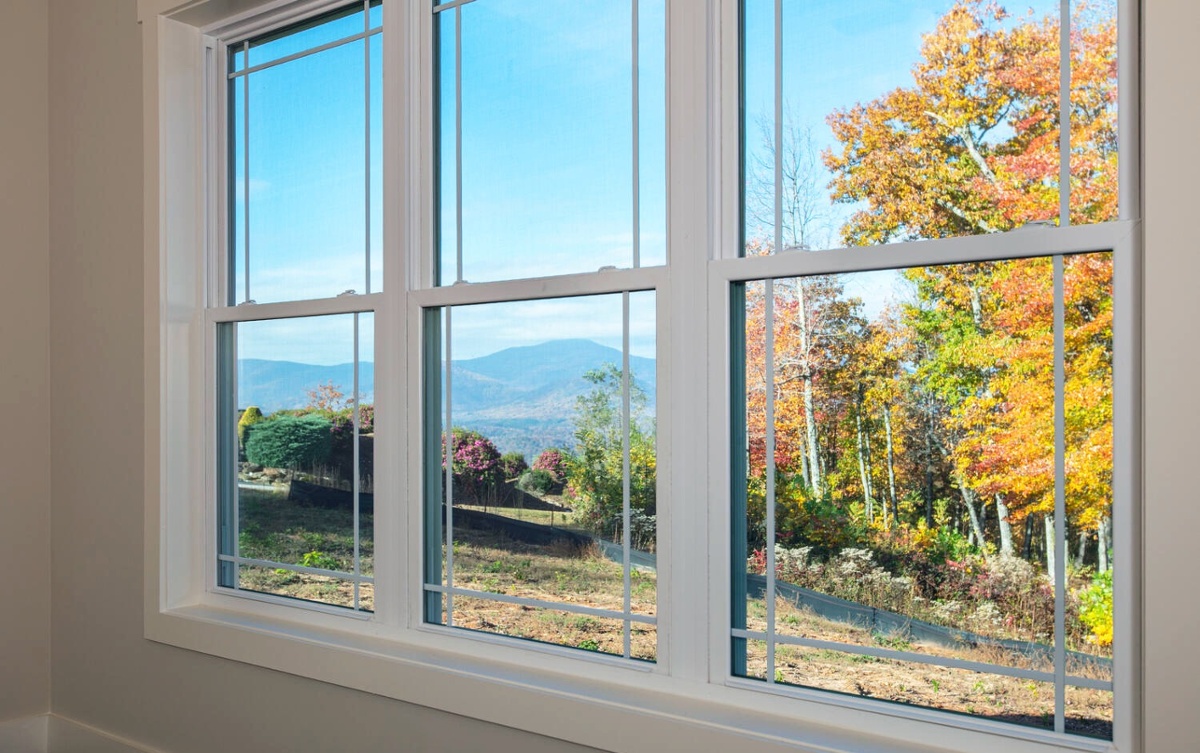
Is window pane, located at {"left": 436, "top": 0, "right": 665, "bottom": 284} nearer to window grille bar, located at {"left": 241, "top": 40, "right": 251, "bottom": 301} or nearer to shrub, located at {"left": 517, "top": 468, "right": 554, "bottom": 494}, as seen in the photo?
shrub, located at {"left": 517, "top": 468, "right": 554, "bottom": 494}

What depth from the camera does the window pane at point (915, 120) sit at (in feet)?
5.23

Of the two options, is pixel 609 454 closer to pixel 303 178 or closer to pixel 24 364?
pixel 303 178

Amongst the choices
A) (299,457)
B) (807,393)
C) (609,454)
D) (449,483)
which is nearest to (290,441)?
(299,457)

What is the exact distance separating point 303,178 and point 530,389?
3.47 ft

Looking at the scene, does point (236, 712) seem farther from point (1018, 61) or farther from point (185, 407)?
point (1018, 61)

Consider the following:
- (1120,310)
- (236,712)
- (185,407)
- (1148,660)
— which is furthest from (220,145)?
(1148,660)

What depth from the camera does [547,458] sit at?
2.24m

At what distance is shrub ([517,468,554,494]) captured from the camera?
2.24 metres

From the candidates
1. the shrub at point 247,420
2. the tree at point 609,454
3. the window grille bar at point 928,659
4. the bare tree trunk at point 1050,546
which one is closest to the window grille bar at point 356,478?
the shrub at point 247,420

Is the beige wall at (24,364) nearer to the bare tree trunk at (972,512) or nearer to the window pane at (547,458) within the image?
the window pane at (547,458)

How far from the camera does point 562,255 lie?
7.29 ft

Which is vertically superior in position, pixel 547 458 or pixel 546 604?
pixel 547 458

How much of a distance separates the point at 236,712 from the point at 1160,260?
8.42 ft

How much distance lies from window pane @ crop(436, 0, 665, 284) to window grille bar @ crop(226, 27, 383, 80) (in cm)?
29
